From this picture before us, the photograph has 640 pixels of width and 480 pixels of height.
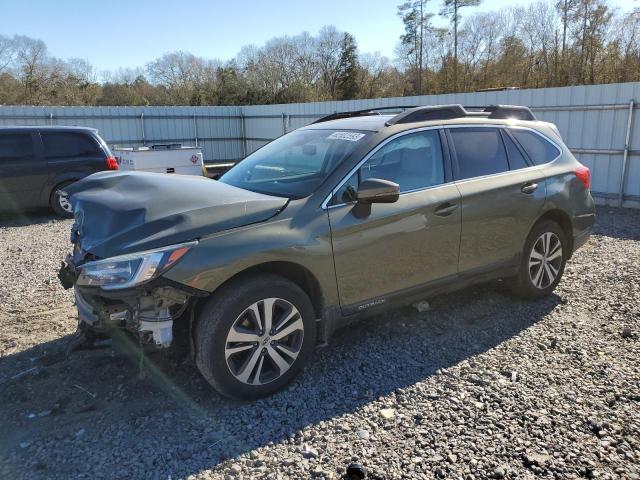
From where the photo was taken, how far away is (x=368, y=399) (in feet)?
11.1

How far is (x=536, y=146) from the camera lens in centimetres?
502

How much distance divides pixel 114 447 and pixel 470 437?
79.1 inches

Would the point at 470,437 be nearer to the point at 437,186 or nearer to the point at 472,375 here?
the point at 472,375

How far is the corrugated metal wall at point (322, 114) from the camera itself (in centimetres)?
1071

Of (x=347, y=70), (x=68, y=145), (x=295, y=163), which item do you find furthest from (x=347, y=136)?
(x=347, y=70)

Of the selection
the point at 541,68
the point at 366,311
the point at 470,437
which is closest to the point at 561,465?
the point at 470,437

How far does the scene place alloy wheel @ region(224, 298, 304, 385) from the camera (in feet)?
10.4

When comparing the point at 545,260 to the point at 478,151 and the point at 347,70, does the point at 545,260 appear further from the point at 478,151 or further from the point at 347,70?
the point at 347,70

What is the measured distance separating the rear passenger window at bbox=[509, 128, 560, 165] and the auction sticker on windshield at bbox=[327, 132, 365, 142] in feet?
5.71

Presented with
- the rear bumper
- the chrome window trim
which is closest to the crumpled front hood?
the chrome window trim

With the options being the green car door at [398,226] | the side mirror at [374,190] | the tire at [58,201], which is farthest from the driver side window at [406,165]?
the tire at [58,201]

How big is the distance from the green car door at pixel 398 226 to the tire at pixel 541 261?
103 centimetres

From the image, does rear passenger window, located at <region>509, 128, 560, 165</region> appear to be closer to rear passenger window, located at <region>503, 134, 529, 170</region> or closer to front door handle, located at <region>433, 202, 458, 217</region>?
rear passenger window, located at <region>503, 134, 529, 170</region>

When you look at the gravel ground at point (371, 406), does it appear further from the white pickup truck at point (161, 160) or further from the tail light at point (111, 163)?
the white pickup truck at point (161, 160)
